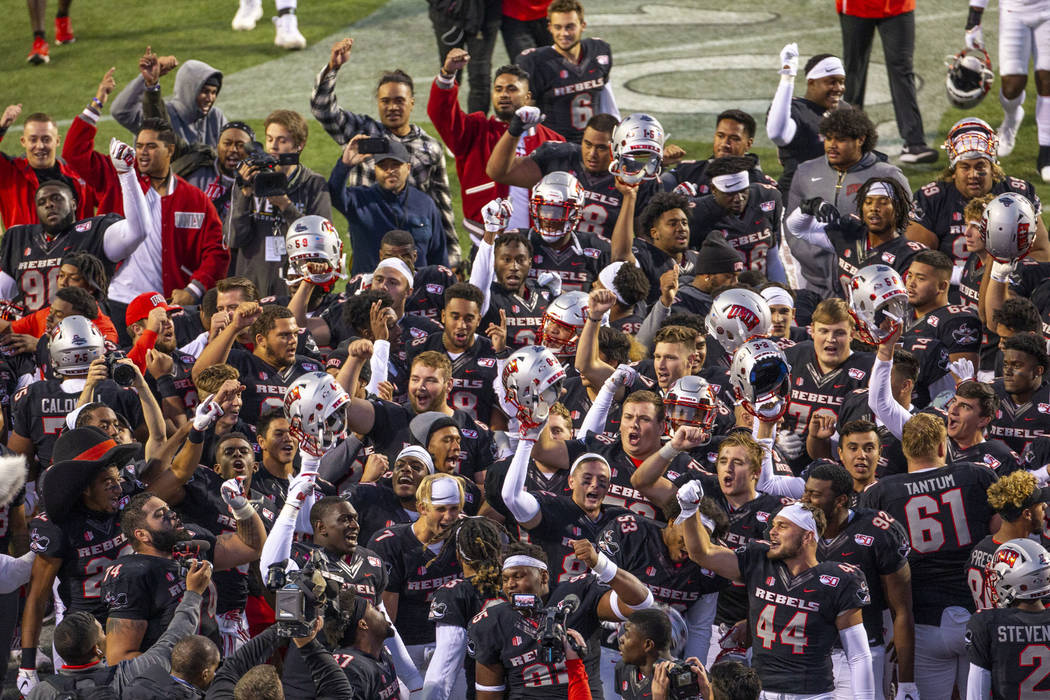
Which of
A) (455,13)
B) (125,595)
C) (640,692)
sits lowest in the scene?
(640,692)

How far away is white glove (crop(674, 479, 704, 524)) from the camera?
6980mm

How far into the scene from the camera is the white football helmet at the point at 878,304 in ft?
25.8

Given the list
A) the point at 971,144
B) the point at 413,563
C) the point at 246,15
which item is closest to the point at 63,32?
the point at 246,15

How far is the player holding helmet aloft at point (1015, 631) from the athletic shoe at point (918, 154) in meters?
7.90

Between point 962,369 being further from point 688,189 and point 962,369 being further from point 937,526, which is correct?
point 688,189

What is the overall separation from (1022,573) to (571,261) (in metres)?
3.86

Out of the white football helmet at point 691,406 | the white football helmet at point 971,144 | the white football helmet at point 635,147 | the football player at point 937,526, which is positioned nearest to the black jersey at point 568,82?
the white football helmet at point 635,147

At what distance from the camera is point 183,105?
1192 centimetres

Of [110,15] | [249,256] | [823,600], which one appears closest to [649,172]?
[249,256]

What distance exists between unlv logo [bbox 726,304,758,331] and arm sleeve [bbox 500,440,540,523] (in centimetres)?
191

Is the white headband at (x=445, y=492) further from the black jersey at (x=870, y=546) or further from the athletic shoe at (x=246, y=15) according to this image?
the athletic shoe at (x=246, y=15)

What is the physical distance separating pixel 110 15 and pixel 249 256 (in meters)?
10.0

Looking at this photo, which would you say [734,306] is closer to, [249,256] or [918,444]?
[918,444]

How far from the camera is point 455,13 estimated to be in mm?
13281
